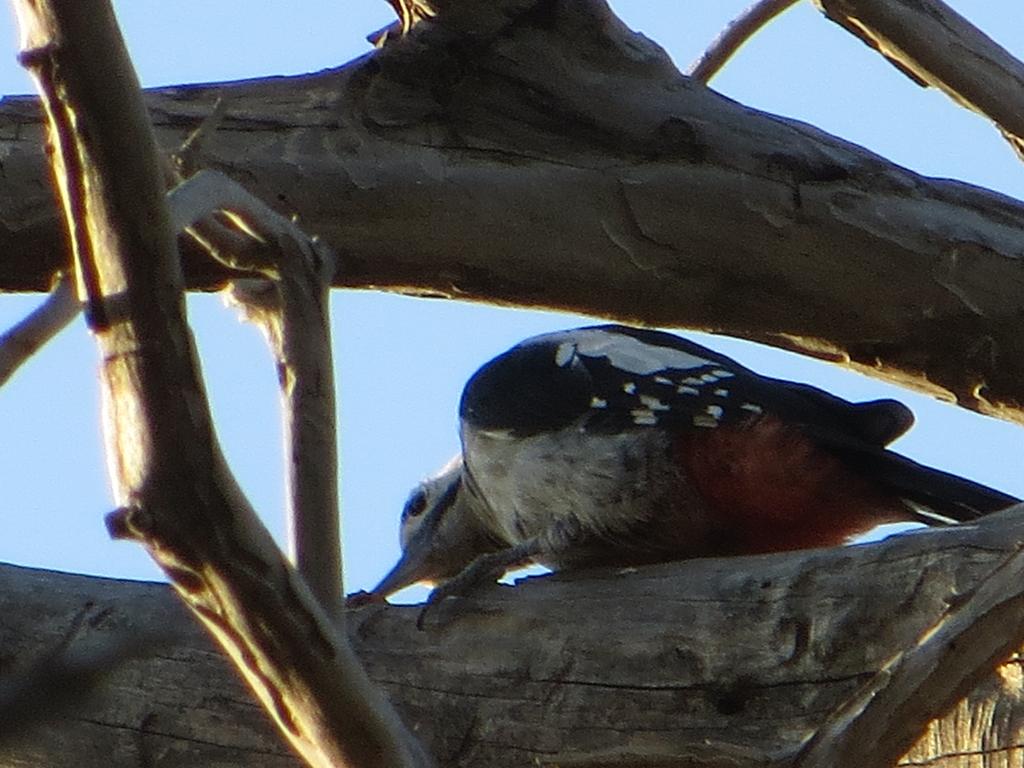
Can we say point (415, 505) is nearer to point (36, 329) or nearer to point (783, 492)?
point (783, 492)

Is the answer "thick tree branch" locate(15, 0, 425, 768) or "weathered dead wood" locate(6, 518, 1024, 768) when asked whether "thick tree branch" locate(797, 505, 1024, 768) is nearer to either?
"weathered dead wood" locate(6, 518, 1024, 768)

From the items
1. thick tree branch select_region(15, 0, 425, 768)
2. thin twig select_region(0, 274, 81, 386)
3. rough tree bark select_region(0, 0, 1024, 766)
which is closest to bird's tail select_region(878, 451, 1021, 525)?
rough tree bark select_region(0, 0, 1024, 766)

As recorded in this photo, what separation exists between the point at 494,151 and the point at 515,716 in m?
1.08

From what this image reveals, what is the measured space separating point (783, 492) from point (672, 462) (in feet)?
0.79

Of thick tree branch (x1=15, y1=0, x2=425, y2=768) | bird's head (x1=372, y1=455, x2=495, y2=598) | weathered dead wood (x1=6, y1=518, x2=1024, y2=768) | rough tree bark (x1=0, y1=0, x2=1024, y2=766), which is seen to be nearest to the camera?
thick tree branch (x1=15, y1=0, x2=425, y2=768)

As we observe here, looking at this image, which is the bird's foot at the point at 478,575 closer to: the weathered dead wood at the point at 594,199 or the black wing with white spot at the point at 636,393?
the black wing with white spot at the point at 636,393

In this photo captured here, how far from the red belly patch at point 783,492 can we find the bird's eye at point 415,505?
1.31 metres

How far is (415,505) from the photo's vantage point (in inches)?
175

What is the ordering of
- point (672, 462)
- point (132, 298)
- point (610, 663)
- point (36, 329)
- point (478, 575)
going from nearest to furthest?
point (36, 329) → point (132, 298) → point (610, 663) → point (478, 575) → point (672, 462)

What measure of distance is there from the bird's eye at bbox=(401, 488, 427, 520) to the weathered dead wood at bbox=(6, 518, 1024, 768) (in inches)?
70.7

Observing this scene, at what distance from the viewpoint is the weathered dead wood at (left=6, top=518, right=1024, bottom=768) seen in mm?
2184

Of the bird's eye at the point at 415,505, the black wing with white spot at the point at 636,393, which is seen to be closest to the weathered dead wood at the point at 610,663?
the black wing with white spot at the point at 636,393

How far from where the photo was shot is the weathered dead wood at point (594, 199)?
2875mm

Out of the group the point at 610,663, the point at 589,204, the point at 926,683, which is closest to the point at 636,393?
the point at 589,204
